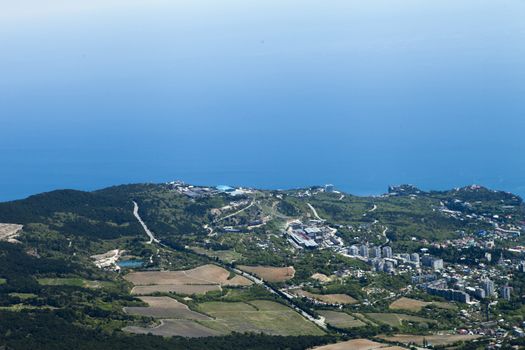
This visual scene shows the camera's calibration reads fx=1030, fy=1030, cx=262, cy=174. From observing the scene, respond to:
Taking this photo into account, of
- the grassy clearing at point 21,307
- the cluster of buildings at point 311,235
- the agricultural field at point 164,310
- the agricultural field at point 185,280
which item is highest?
the cluster of buildings at point 311,235

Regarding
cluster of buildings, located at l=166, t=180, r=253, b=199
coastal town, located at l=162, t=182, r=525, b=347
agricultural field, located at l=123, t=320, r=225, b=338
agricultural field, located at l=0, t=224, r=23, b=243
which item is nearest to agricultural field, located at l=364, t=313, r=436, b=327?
coastal town, located at l=162, t=182, r=525, b=347

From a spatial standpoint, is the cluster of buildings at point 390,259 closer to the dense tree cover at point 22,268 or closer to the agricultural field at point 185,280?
the agricultural field at point 185,280

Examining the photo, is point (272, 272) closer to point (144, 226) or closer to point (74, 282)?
Answer: point (74, 282)

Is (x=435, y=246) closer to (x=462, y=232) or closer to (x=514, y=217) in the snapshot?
(x=462, y=232)

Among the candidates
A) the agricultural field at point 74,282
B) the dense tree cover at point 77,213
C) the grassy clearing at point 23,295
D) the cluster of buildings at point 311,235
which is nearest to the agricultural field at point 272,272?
the cluster of buildings at point 311,235

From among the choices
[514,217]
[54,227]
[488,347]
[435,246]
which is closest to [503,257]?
[435,246]
